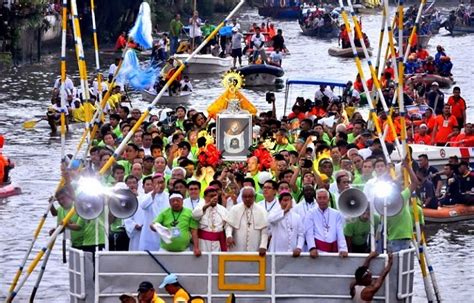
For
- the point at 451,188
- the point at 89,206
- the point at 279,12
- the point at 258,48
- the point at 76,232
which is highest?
the point at 89,206

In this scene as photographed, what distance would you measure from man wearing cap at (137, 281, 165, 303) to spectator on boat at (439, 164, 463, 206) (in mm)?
11969

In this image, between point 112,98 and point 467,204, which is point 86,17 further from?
point 467,204

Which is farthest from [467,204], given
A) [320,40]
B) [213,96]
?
[320,40]

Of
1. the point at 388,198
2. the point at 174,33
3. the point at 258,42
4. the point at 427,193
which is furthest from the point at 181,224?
the point at 174,33

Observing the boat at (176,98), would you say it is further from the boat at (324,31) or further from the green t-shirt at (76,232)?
the boat at (324,31)

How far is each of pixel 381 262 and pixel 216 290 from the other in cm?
193

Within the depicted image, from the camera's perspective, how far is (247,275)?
1916 cm

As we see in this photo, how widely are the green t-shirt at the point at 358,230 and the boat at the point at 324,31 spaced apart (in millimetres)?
56635

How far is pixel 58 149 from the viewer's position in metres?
37.9

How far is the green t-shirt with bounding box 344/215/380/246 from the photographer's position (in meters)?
19.9

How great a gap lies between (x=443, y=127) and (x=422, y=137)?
50 cm

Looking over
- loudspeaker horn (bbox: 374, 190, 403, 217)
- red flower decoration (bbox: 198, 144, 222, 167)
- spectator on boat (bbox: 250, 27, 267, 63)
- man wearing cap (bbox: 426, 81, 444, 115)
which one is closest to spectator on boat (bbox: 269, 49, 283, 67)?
spectator on boat (bbox: 250, 27, 267, 63)

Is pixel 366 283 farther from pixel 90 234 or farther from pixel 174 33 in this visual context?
pixel 174 33

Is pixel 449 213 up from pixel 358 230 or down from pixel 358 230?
down
